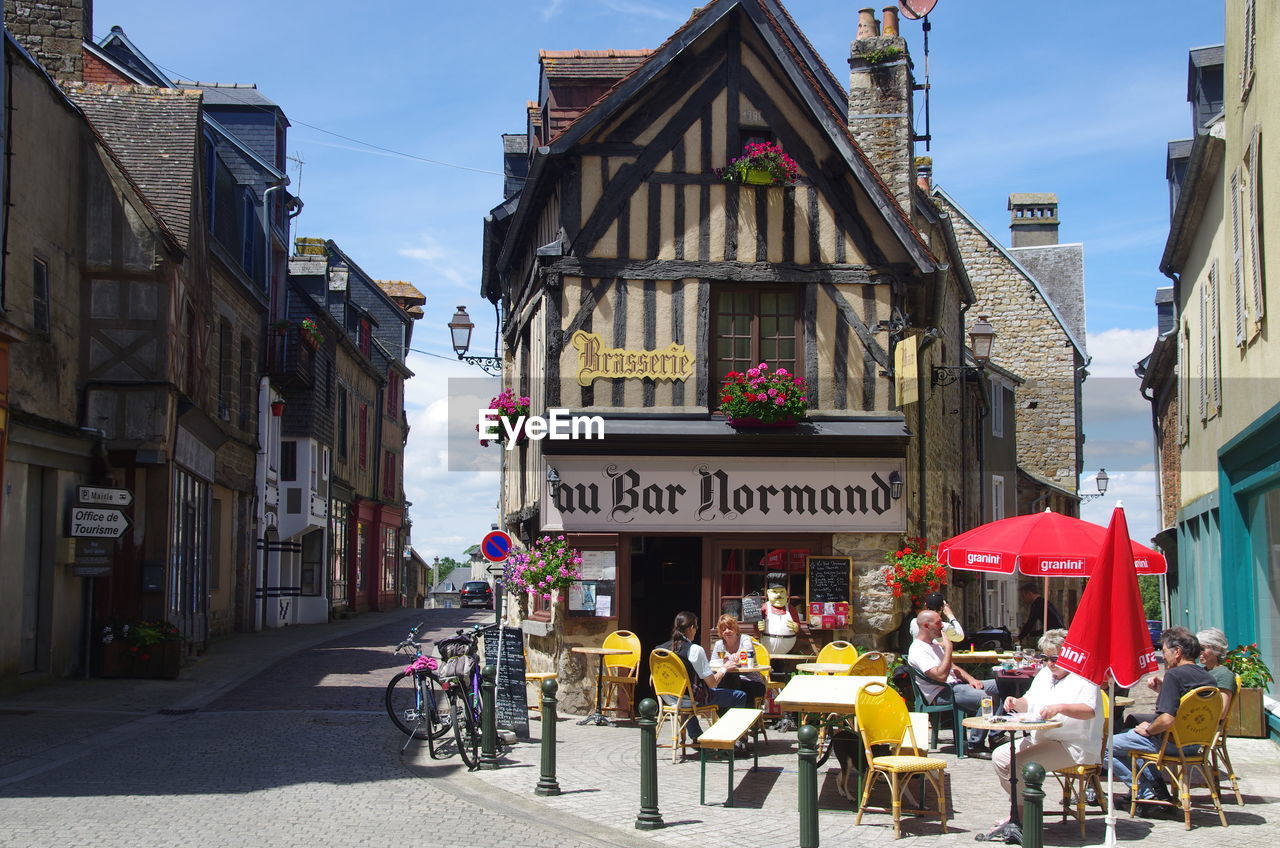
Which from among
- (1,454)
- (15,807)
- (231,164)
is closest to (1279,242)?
(15,807)

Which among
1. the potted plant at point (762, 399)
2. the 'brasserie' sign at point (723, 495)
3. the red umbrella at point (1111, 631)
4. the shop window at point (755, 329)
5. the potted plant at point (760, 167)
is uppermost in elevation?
the potted plant at point (760, 167)

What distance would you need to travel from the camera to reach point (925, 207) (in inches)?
724

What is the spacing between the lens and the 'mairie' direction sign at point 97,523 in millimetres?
15594

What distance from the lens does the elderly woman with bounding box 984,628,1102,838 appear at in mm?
8008

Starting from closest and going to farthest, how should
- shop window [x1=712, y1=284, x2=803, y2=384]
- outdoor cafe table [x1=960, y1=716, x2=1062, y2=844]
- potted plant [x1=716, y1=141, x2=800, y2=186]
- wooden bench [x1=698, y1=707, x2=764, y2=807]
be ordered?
1. outdoor cafe table [x1=960, y1=716, x2=1062, y2=844]
2. wooden bench [x1=698, y1=707, x2=764, y2=807]
3. potted plant [x1=716, y1=141, x2=800, y2=186]
4. shop window [x1=712, y1=284, x2=803, y2=384]

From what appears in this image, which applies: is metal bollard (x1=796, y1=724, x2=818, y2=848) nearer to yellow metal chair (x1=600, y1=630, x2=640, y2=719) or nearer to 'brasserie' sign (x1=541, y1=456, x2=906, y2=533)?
yellow metal chair (x1=600, y1=630, x2=640, y2=719)

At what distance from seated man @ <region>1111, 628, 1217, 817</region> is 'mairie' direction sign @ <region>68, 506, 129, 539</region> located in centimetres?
1150

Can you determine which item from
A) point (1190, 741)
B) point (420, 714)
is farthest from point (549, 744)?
point (1190, 741)

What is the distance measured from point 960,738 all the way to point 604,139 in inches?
282

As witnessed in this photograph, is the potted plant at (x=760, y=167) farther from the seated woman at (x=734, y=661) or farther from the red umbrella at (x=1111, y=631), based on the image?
the red umbrella at (x=1111, y=631)

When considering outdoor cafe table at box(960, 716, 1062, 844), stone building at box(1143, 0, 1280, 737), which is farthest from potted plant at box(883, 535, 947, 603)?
outdoor cafe table at box(960, 716, 1062, 844)

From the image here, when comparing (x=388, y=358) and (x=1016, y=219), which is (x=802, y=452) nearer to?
(x=1016, y=219)

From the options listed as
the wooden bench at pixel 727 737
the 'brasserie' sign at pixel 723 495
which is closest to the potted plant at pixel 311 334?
the 'brasserie' sign at pixel 723 495

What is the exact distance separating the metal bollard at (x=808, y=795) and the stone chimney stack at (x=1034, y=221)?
32473 mm
